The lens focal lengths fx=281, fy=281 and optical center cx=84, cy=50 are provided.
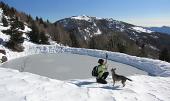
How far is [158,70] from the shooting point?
18984mm

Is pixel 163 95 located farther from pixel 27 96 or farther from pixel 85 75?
pixel 85 75

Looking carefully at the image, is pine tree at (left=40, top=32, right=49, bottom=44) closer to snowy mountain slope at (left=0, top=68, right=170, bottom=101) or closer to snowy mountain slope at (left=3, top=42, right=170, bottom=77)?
snowy mountain slope at (left=3, top=42, right=170, bottom=77)

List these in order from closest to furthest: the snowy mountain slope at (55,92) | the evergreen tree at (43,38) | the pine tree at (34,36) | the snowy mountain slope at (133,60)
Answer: the snowy mountain slope at (55,92)
the snowy mountain slope at (133,60)
the pine tree at (34,36)
the evergreen tree at (43,38)

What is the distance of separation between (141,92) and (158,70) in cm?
917

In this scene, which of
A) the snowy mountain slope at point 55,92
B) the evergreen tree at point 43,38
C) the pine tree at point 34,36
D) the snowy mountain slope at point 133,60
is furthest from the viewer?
the evergreen tree at point 43,38

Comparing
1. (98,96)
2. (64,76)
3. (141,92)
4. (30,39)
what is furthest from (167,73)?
(30,39)

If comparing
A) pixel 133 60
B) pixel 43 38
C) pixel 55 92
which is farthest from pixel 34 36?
pixel 55 92

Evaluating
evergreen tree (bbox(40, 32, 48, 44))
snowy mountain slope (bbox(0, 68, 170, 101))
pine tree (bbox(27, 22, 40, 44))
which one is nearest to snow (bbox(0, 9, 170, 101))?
snowy mountain slope (bbox(0, 68, 170, 101))

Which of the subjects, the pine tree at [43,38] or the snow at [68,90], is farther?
the pine tree at [43,38]

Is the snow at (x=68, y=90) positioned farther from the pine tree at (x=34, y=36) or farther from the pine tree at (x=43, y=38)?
the pine tree at (x=43, y=38)

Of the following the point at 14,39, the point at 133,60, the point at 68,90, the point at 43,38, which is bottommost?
the point at 133,60

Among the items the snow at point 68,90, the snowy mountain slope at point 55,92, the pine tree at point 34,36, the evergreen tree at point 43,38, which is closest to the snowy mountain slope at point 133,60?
the snow at point 68,90

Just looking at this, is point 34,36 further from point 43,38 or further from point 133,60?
point 133,60

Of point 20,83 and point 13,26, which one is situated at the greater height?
point 13,26
